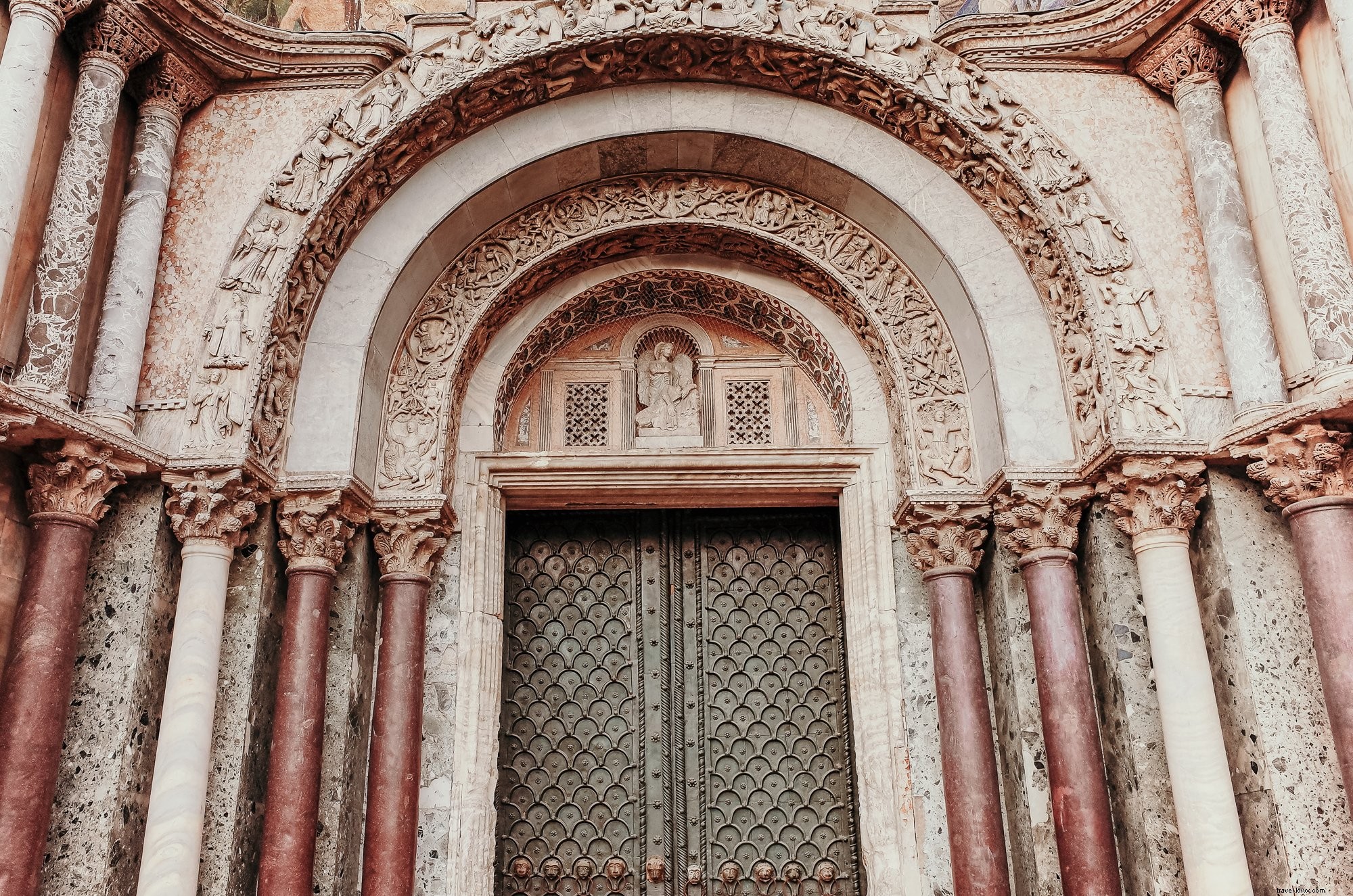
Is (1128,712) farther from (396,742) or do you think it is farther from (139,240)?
(139,240)

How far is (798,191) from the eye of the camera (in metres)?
6.87

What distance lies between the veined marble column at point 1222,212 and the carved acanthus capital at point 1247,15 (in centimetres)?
16

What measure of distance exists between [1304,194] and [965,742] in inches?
135

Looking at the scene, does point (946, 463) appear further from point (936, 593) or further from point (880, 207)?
point (880, 207)

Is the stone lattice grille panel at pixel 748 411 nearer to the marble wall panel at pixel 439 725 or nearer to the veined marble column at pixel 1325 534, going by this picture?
the marble wall panel at pixel 439 725

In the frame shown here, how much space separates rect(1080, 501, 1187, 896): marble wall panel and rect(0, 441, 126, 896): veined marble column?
5212 millimetres

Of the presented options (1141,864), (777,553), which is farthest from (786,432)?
(1141,864)

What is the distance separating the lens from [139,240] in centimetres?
568

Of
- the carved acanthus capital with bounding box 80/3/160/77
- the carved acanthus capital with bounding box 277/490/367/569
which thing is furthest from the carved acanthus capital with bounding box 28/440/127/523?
the carved acanthus capital with bounding box 80/3/160/77

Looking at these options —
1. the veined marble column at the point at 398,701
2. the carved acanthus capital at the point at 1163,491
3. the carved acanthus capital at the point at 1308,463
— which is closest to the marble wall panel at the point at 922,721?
the carved acanthus capital at the point at 1163,491

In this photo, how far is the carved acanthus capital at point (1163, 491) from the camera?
5.29 meters

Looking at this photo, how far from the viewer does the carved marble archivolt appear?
230 inches

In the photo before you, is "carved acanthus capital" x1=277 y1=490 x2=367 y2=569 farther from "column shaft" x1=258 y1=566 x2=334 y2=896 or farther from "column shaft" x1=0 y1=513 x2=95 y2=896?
"column shaft" x1=0 y1=513 x2=95 y2=896

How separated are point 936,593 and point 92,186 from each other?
17.2ft
